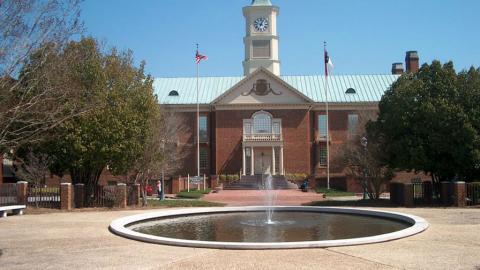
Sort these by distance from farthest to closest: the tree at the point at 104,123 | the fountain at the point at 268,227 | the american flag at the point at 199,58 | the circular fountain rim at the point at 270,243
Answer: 1. the american flag at the point at 199,58
2. the tree at the point at 104,123
3. the fountain at the point at 268,227
4. the circular fountain rim at the point at 270,243

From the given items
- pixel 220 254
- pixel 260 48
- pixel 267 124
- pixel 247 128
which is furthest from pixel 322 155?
pixel 220 254

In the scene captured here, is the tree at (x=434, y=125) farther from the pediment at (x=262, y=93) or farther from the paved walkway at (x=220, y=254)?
the pediment at (x=262, y=93)

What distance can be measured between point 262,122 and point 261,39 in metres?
11.8

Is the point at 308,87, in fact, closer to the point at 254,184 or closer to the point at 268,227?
the point at 254,184

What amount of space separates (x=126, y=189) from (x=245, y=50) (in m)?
38.6

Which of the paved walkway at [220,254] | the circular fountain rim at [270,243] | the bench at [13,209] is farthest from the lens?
the bench at [13,209]

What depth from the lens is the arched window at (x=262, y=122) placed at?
56438 mm

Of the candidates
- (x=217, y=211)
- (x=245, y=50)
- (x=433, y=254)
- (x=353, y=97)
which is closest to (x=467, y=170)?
(x=217, y=211)

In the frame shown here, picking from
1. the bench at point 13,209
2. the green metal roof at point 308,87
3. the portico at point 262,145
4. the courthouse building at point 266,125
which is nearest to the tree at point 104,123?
the bench at point 13,209

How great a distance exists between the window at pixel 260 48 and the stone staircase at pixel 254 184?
16863 millimetres

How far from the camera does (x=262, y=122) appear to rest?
56.6m

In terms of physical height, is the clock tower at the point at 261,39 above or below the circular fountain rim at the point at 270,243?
above

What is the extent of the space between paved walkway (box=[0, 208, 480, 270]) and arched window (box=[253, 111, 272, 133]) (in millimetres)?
40127

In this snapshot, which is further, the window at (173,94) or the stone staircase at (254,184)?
the window at (173,94)
